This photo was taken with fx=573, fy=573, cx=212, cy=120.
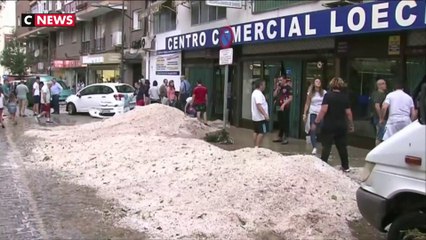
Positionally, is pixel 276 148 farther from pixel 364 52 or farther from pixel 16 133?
pixel 16 133

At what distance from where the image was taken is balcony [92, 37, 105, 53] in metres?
38.1

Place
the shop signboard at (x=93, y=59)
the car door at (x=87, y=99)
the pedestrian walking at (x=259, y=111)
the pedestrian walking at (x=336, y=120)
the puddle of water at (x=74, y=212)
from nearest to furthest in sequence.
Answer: the puddle of water at (x=74, y=212) < the pedestrian walking at (x=336, y=120) < the pedestrian walking at (x=259, y=111) < the car door at (x=87, y=99) < the shop signboard at (x=93, y=59)

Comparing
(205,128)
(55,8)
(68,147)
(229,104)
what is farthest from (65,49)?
(68,147)

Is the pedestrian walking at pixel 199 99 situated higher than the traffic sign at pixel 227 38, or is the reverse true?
the traffic sign at pixel 227 38

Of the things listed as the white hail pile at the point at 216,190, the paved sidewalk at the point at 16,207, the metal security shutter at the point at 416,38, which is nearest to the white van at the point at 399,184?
the white hail pile at the point at 216,190

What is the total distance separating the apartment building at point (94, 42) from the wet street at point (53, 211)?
807 inches

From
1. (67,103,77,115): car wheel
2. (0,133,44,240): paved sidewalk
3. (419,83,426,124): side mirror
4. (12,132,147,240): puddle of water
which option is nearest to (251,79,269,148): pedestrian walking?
(12,132,147,240): puddle of water

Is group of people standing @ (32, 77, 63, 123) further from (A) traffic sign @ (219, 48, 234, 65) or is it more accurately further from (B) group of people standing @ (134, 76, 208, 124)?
(A) traffic sign @ (219, 48, 234, 65)

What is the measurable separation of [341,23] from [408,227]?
8.61m

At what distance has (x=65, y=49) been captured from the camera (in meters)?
48.2

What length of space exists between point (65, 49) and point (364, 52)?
3846cm

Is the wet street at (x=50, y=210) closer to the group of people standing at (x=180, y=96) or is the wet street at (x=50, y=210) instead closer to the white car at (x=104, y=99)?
the group of people standing at (x=180, y=96)

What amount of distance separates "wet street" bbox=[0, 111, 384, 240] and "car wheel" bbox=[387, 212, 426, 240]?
1.24 meters

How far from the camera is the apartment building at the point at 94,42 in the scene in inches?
1273
